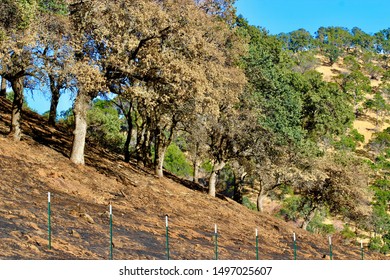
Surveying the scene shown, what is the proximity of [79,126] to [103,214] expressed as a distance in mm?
6867

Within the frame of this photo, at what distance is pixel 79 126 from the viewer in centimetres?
2536

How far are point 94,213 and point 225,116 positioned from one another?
15358mm

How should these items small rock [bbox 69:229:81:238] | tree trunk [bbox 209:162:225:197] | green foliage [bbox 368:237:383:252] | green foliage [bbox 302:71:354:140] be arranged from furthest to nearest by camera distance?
green foliage [bbox 368:237:383:252] < green foliage [bbox 302:71:354:140] < tree trunk [bbox 209:162:225:197] < small rock [bbox 69:229:81:238]

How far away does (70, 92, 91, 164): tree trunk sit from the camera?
24766 millimetres

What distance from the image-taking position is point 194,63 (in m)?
25.2

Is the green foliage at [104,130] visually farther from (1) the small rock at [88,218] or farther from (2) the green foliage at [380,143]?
(2) the green foliage at [380,143]

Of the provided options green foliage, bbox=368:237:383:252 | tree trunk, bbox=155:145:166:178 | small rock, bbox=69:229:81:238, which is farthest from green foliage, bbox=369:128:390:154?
small rock, bbox=69:229:81:238

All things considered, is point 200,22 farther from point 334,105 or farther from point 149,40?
point 334,105

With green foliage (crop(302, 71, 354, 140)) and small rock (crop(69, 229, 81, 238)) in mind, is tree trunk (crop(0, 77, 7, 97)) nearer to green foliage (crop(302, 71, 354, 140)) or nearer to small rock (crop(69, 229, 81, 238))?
green foliage (crop(302, 71, 354, 140))

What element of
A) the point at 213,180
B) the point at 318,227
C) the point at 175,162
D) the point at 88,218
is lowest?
the point at 88,218

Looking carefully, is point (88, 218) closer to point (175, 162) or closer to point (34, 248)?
point (34, 248)

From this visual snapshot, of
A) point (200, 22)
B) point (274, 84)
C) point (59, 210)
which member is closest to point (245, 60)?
point (274, 84)

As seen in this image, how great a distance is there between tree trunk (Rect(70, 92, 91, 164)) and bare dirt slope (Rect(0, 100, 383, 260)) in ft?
1.64

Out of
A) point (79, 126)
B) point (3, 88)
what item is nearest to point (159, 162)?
point (79, 126)
